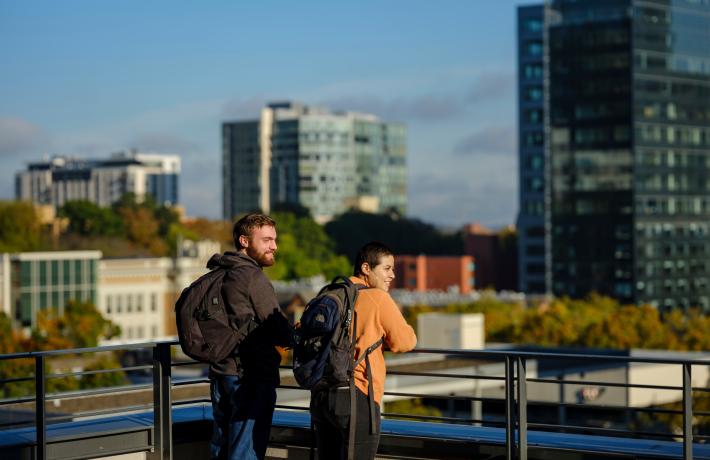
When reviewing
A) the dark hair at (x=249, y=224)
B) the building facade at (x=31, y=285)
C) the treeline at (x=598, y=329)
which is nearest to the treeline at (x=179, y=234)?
the building facade at (x=31, y=285)

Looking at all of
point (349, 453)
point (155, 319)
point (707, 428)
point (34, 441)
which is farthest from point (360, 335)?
point (155, 319)

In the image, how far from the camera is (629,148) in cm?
12975

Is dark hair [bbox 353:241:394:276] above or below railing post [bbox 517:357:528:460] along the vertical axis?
above

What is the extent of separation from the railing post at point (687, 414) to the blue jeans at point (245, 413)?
2498 mm

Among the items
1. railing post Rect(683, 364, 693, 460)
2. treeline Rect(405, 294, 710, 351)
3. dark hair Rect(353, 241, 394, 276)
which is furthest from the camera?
treeline Rect(405, 294, 710, 351)

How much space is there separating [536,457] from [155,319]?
4792 inches

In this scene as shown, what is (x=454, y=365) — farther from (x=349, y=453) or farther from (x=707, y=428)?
(x=349, y=453)

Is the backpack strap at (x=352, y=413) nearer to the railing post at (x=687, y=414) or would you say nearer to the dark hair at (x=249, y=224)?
the dark hair at (x=249, y=224)

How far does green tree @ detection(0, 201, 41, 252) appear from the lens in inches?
5315

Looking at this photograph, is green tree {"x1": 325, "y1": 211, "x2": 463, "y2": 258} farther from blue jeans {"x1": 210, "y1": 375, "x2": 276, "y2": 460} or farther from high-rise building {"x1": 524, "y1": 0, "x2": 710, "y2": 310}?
blue jeans {"x1": 210, "y1": 375, "x2": 276, "y2": 460}

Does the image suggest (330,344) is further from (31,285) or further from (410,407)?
(31,285)

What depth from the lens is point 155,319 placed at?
12975 cm

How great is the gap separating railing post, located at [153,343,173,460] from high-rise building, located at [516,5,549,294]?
145 m

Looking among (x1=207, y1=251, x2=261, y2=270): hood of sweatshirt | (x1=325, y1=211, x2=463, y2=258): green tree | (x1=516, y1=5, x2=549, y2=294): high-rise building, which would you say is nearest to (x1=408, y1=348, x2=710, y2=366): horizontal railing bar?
(x1=207, y1=251, x2=261, y2=270): hood of sweatshirt
